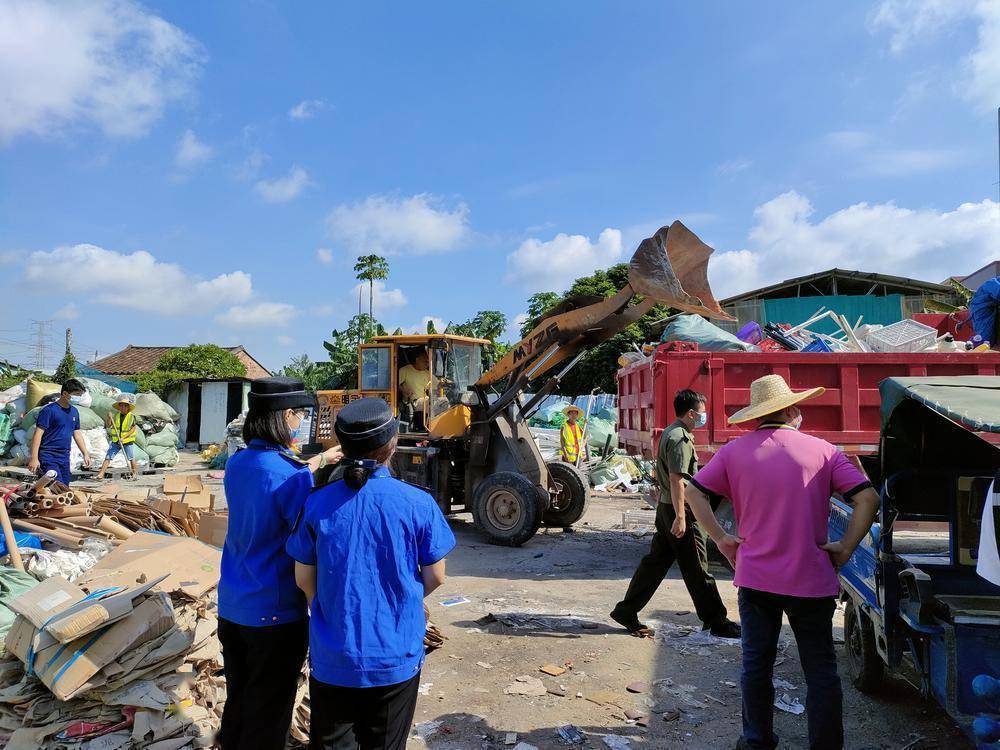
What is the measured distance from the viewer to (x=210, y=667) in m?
3.31

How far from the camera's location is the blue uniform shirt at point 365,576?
1.99 metres

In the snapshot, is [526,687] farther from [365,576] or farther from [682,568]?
[365,576]

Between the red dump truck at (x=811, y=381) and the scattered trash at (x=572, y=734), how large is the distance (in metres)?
3.07

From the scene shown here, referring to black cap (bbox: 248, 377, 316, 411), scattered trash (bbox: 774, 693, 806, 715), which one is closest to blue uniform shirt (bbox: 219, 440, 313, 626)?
black cap (bbox: 248, 377, 316, 411)

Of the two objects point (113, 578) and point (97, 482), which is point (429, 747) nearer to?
point (113, 578)

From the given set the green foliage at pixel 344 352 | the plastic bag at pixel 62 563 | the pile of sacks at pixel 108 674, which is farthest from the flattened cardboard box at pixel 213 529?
the green foliage at pixel 344 352

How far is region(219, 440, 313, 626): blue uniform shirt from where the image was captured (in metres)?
2.34

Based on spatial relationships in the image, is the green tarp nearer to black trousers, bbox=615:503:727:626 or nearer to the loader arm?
black trousers, bbox=615:503:727:626

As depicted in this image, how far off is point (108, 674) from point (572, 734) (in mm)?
2157

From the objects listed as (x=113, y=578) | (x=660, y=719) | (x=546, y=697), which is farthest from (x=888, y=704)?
(x=113, y=578)

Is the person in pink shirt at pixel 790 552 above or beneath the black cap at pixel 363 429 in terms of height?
beneath

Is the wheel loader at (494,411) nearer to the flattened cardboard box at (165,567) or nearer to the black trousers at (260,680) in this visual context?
the flattened cardboard box at (165,567)

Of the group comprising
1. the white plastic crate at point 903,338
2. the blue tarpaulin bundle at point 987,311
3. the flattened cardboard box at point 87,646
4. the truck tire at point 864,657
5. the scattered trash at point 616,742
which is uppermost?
the blue tarpaulin bundle at point 987,311

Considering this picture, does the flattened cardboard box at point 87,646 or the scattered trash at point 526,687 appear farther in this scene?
the scattered trash at point 526,687
